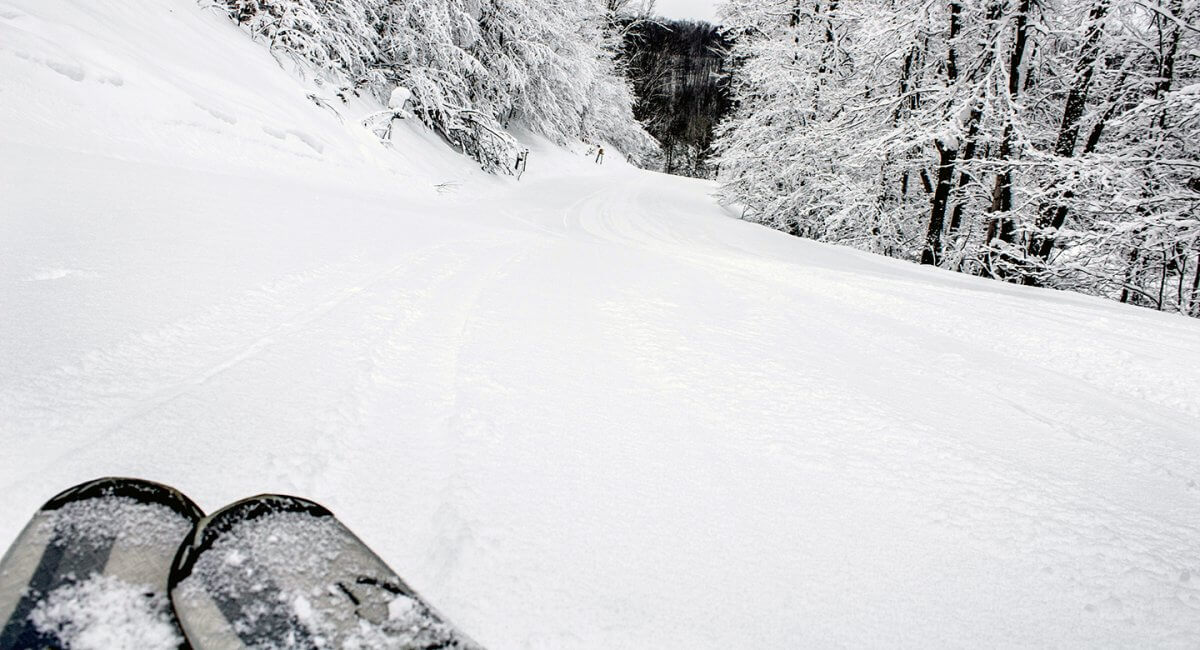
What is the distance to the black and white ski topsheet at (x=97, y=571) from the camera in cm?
73

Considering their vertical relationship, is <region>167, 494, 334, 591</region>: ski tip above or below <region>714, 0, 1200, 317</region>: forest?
below

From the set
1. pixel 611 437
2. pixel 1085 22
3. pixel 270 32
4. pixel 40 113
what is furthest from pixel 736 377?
pixel 270 32

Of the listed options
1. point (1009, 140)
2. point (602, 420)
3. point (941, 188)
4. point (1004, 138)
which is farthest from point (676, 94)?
point (602, 420)

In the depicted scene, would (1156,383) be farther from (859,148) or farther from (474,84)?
(474,84)

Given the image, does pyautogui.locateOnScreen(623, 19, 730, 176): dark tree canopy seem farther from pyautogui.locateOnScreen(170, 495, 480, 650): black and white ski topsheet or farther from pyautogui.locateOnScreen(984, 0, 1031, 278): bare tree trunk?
pyautogui.locateOnScreen(170, 495, 480, 650): black and white ski topsheet

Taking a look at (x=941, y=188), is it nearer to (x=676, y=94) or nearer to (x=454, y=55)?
(x=454, y=55)

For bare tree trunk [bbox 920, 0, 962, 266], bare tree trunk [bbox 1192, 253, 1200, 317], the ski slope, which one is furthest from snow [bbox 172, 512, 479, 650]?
bare tree trunk [bbox 920, 0, 962, 266]

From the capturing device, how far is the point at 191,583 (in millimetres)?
824

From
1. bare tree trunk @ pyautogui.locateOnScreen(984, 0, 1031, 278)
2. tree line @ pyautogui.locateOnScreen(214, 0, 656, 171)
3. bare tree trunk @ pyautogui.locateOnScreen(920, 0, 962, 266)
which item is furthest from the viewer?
tree line @ pyautogui.locateOnScreen(214, 0, 656, 171)

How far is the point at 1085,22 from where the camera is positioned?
23.7 feet

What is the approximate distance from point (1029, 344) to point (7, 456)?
4.40 metres

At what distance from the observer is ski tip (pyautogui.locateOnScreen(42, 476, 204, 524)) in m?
0.91

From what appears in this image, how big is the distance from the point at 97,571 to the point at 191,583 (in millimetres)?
139

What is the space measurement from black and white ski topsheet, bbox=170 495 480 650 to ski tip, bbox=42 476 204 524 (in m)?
0.11
